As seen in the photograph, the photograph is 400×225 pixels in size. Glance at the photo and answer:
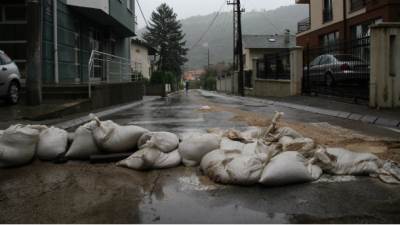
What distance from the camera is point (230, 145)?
568cm

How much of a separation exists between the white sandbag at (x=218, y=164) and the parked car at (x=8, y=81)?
9399mm

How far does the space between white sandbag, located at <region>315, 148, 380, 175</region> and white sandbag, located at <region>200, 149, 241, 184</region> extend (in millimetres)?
929

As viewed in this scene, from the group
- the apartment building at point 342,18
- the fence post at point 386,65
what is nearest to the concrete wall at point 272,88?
the apartment building at point 342,18

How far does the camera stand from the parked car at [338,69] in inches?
607

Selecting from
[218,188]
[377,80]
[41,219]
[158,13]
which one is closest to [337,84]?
[377,80]

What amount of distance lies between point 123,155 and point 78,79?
15.8 m

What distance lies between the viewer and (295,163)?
4.91 m

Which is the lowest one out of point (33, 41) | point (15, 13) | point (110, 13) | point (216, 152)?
point (216, 152)

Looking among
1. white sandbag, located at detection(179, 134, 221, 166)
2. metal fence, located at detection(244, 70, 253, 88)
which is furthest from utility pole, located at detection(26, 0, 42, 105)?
metal fence, located at detection(244, 70, 253, 88)

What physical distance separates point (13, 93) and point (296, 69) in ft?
42.0

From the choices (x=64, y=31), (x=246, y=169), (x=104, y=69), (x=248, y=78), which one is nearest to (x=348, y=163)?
(x=246, y=169)

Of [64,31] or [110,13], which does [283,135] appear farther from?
[110,13]

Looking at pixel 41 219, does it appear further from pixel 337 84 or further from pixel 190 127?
pixel 337 84

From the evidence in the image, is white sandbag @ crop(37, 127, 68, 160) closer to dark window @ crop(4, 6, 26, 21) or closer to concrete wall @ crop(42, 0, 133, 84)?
concrete wall @ crop(42, 0, 133, 84)
